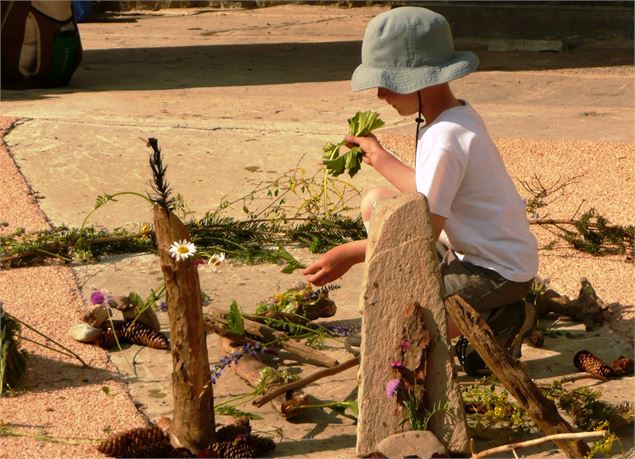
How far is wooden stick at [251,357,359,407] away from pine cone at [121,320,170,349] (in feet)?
2.38

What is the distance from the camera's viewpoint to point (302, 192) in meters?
5.84

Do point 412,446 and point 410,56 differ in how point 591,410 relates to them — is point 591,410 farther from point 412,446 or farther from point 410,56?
point 410,56

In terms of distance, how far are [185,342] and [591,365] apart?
144 centimetres

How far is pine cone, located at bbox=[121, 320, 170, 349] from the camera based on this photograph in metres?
4.09

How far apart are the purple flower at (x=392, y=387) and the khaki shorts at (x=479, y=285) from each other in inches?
25.8

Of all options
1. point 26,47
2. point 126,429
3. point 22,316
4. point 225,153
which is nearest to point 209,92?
point 26,47

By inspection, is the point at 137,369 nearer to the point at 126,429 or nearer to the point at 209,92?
the point at 126,429

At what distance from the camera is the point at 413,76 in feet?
11.6

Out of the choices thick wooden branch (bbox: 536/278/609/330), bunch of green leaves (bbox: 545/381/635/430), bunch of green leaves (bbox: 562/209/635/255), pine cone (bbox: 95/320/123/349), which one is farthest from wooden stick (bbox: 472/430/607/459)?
bunch of green leaves (bbox: 562/209/635/255)

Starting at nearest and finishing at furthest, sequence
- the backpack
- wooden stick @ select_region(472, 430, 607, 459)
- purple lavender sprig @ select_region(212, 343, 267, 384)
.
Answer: wooden stick @ select_region(472, 430, 607, 459) < purple lavender sprig @ select_region(212, 343, 267, 384) < the backpack

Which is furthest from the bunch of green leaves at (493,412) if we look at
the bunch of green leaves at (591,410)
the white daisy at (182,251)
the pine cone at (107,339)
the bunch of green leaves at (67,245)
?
the bunch of green leaves at (67,245)

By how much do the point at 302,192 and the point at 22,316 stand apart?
192cm

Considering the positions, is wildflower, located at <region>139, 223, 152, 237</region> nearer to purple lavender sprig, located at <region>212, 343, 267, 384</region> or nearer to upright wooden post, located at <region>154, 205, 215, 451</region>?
purple lavender sprig, located at <region>212, 343, 267, 384</region>

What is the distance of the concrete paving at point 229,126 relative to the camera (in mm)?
4031
